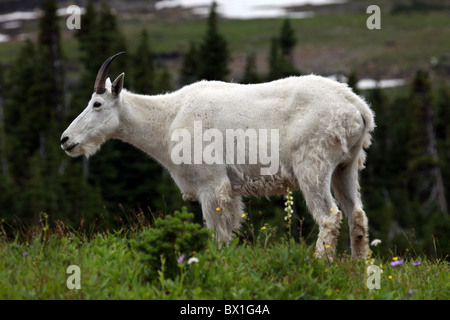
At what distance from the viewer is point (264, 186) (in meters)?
8.69

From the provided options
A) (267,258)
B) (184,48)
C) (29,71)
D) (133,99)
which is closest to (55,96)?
(29,71)

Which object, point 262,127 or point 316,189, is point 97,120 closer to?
point 262,127

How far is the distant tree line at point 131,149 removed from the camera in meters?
49.4

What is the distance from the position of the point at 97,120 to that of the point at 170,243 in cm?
408

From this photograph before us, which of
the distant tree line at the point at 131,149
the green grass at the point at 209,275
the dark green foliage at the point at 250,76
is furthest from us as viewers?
the dark green foliage at the point at 250,76

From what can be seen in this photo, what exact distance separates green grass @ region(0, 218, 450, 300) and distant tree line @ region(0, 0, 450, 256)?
32.5 meters

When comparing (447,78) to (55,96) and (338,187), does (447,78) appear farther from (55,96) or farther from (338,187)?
(338,187)

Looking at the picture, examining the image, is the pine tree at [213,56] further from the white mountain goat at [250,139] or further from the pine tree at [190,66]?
the white mountain goat at [250,139]

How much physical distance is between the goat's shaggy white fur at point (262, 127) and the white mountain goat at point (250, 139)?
0.01 metres

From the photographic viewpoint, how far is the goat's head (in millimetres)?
9195

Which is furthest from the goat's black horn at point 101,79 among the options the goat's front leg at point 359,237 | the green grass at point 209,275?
the goat's front leg at point 359,237

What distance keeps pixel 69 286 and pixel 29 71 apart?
68.2m

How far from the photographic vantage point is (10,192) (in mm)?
53094
